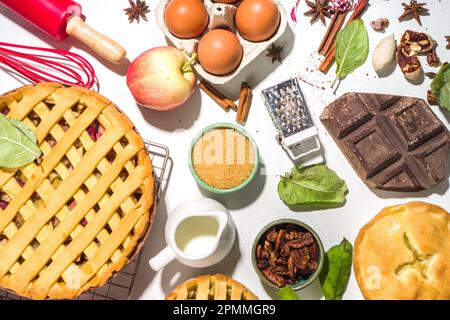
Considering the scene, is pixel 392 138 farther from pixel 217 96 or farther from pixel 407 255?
pixel 217 96

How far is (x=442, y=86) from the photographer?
5.18ft

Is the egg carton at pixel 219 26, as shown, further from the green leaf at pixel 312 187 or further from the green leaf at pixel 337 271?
the green leaf at pixel 337 271

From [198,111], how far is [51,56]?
0.44 m

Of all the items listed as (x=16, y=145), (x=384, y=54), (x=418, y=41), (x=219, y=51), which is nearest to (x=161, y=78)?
(x=219, y=51)

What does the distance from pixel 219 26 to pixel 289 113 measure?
30 centimetres

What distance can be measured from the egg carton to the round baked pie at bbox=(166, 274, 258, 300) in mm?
511

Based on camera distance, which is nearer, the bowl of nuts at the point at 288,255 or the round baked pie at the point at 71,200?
the round baked pie at the point at 71,200

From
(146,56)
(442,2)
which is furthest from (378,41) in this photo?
(146,56)

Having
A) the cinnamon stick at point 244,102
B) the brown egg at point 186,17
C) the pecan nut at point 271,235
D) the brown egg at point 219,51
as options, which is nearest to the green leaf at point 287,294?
the pecan nut at point 271,235

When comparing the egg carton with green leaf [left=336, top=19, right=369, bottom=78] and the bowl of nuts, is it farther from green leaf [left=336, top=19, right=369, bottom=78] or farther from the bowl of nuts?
the bowl of nuts

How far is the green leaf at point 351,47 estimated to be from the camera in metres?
1.59

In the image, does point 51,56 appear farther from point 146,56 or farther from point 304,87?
point 304,87

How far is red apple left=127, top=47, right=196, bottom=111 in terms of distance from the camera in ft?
4.97

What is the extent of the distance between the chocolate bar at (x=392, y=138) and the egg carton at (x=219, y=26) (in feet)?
0.81
